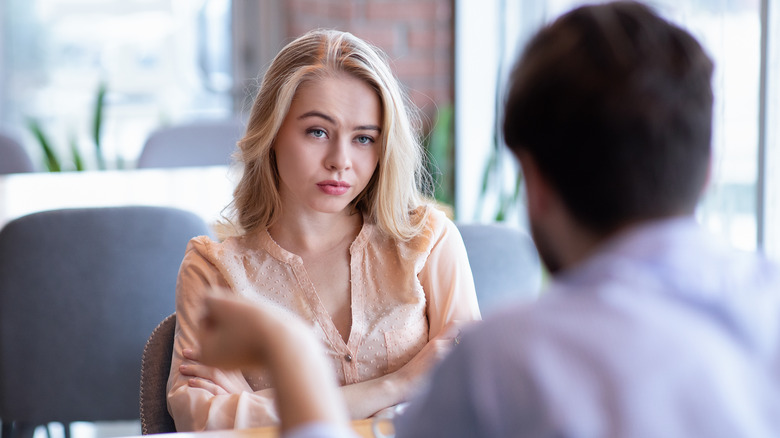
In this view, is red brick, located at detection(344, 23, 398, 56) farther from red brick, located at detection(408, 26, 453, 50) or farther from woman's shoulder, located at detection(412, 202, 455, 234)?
woman's shoulder, located at detection(412, 202, 455, 234)

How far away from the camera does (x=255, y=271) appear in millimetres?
1517

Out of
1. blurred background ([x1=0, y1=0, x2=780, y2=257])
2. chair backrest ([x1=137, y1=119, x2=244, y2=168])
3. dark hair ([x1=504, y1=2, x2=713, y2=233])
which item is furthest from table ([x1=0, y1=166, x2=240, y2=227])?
dark hair ([x1=504, y1=2, x2=713, y2=233])

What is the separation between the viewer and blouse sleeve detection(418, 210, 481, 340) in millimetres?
1513

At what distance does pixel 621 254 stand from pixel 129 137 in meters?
4.80

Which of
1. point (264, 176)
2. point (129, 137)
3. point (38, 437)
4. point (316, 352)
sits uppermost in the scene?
point (316, 352)

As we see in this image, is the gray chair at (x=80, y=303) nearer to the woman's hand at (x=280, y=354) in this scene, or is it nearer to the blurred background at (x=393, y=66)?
the blurred background at (x=393, y=66)

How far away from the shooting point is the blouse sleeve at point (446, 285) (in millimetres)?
1513

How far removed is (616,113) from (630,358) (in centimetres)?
17

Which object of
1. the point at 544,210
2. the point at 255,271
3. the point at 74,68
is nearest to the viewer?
the point at 544,210

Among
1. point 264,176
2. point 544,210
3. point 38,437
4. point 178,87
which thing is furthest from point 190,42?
point 544,210

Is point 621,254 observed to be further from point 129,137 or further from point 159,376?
point 129,137

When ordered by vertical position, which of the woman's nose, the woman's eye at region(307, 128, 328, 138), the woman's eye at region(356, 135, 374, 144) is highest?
the woman's eye at region(307, 128, 328, 138)

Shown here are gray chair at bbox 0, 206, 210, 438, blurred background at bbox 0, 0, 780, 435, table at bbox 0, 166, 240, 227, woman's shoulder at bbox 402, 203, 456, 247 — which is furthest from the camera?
table at bbox 0, 166, 240, 227

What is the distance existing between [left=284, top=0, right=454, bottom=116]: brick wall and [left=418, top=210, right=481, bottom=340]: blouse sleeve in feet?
7.96
